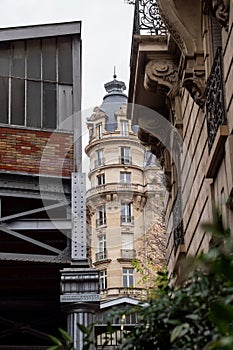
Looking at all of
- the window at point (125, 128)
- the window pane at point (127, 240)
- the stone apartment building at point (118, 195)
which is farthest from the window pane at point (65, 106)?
the window pane at point (127, 240)

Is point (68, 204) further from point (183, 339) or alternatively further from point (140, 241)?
point (140, 241)

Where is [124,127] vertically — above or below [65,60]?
above

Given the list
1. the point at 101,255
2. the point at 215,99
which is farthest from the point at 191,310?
the point at 101,255


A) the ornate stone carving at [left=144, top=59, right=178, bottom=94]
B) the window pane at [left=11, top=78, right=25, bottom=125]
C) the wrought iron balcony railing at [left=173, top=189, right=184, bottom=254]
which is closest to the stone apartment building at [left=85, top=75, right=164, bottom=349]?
the window pane at [left=11, top=78, right=25, bottom=125]

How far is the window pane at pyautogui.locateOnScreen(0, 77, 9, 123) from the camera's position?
1572cm

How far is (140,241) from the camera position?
157ft

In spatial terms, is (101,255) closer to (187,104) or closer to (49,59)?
(49,59)

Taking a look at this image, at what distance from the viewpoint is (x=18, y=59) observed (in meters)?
16.3

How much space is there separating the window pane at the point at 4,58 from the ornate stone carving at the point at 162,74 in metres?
3.53

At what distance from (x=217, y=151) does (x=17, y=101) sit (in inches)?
304

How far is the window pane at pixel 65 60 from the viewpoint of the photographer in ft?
53.9

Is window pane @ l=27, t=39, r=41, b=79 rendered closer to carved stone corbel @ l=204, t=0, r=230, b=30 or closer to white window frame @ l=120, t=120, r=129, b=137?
carved stone corbel @ l=204, t=0, r=230, b=30

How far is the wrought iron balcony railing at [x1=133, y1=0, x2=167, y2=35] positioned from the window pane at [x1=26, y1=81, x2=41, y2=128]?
2.63m

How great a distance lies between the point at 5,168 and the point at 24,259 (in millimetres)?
1789
